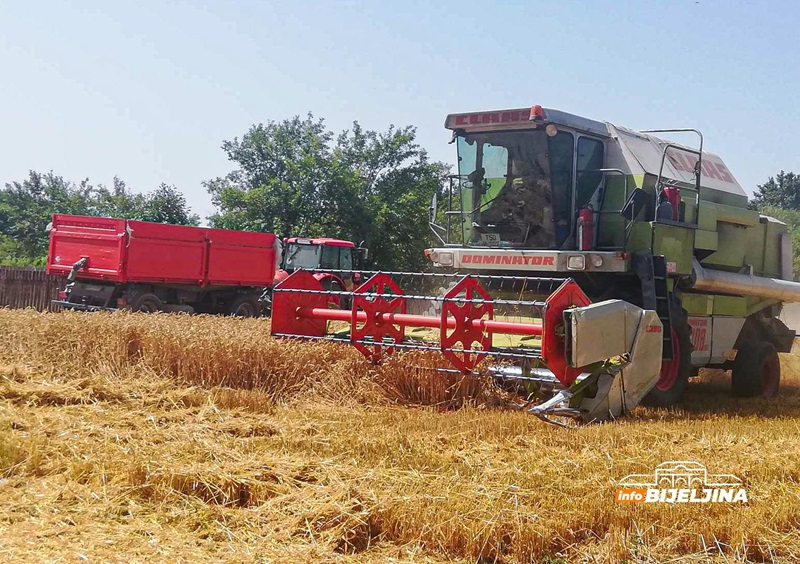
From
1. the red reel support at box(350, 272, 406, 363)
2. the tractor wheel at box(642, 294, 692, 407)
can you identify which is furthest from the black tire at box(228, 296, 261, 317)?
the tractor wheel at box(642, 294, 692, 407)

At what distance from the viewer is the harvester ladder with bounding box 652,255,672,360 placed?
7.56 m

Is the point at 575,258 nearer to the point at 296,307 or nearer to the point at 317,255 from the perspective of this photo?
the point at 296,307

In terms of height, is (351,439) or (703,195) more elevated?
(703,195)

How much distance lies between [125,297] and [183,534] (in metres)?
11.4

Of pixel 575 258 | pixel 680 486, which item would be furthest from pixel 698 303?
pixel 680 486

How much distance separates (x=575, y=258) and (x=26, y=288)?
14.8 metres

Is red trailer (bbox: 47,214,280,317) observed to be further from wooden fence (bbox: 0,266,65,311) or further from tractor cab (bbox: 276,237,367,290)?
wooden fence (bbox: 0,266,65,311)

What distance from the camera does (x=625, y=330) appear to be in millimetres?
6293

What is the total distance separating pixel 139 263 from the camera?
1436cm

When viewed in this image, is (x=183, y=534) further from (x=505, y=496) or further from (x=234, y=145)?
(x=234, y=145)

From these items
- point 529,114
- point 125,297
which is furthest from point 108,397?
point 125,297

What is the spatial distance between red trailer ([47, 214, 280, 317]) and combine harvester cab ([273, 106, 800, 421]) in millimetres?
6998

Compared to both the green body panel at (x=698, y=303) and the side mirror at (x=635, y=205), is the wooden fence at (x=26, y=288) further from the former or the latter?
the green body panel at (x=698, y=303)

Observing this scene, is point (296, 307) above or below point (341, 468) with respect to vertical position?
above
